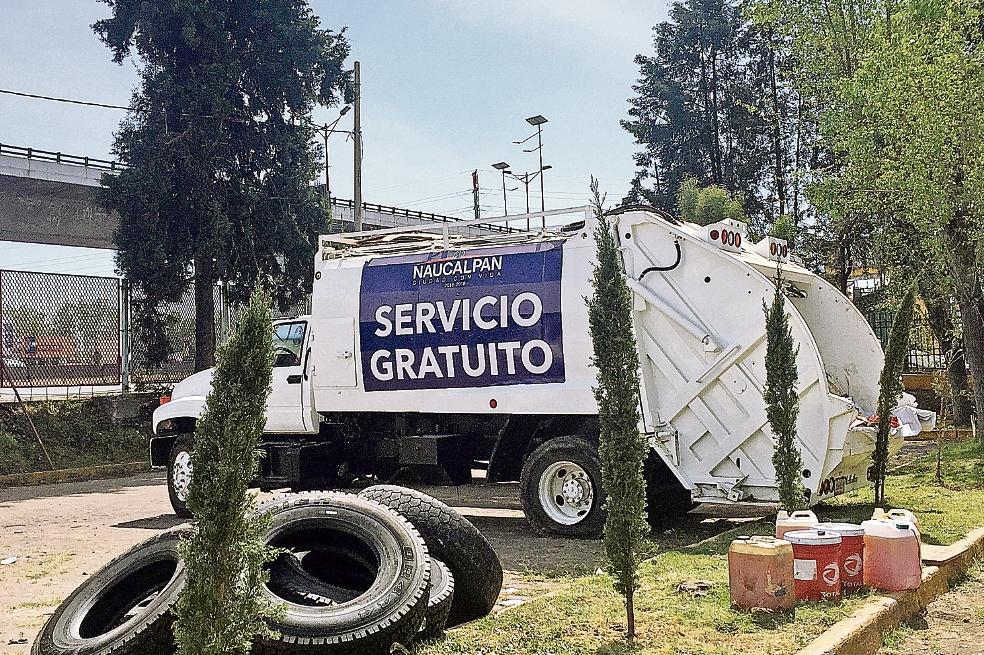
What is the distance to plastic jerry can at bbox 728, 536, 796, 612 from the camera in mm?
5422

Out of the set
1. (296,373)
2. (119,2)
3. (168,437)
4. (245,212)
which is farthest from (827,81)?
(119,2)

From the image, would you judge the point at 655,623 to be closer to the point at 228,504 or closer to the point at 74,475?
the point at 228,504

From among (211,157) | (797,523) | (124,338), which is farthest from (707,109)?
(797,523)

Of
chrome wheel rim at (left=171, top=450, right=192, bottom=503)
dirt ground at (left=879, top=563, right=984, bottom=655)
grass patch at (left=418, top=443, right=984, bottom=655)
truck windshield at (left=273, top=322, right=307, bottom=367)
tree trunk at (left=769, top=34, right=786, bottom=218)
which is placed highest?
tree trunk at (left=769, top=34, right=786, bottom=218)

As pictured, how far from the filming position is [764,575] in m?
5.44

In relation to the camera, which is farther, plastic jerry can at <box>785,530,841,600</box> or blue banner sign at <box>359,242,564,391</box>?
blue banner sign at <box>359,242,564,391</box>

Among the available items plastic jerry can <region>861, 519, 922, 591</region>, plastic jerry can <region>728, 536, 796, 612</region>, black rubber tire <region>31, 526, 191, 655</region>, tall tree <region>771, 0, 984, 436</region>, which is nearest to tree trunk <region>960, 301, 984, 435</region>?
tall tree <region>771, 0, 984, 436</region>

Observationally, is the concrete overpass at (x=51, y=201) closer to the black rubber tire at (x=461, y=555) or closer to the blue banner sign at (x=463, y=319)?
the blue banner sign at (x=463, y=319)

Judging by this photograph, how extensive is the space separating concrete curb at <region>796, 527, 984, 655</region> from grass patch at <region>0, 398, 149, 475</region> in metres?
15.1

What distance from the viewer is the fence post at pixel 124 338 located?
19625 mm

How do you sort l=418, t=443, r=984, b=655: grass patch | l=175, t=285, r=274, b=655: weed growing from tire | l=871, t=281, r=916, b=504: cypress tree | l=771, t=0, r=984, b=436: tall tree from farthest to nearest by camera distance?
l=771, t=0, r=984, b=436: tall tree < l=871, t=281, r=916, b=504: cypress tree < l=418, t=443, r=984, b=655: grass patch < l=175, t=285, r=274, b=655: weed growing from tire

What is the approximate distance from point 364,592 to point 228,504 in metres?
1.97

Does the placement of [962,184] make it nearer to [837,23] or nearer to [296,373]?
[837,23]

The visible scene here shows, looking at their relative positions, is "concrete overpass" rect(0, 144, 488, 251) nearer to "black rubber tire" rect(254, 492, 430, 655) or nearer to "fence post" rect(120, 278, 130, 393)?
"fence post" rect(120, 278, 130, 393)
